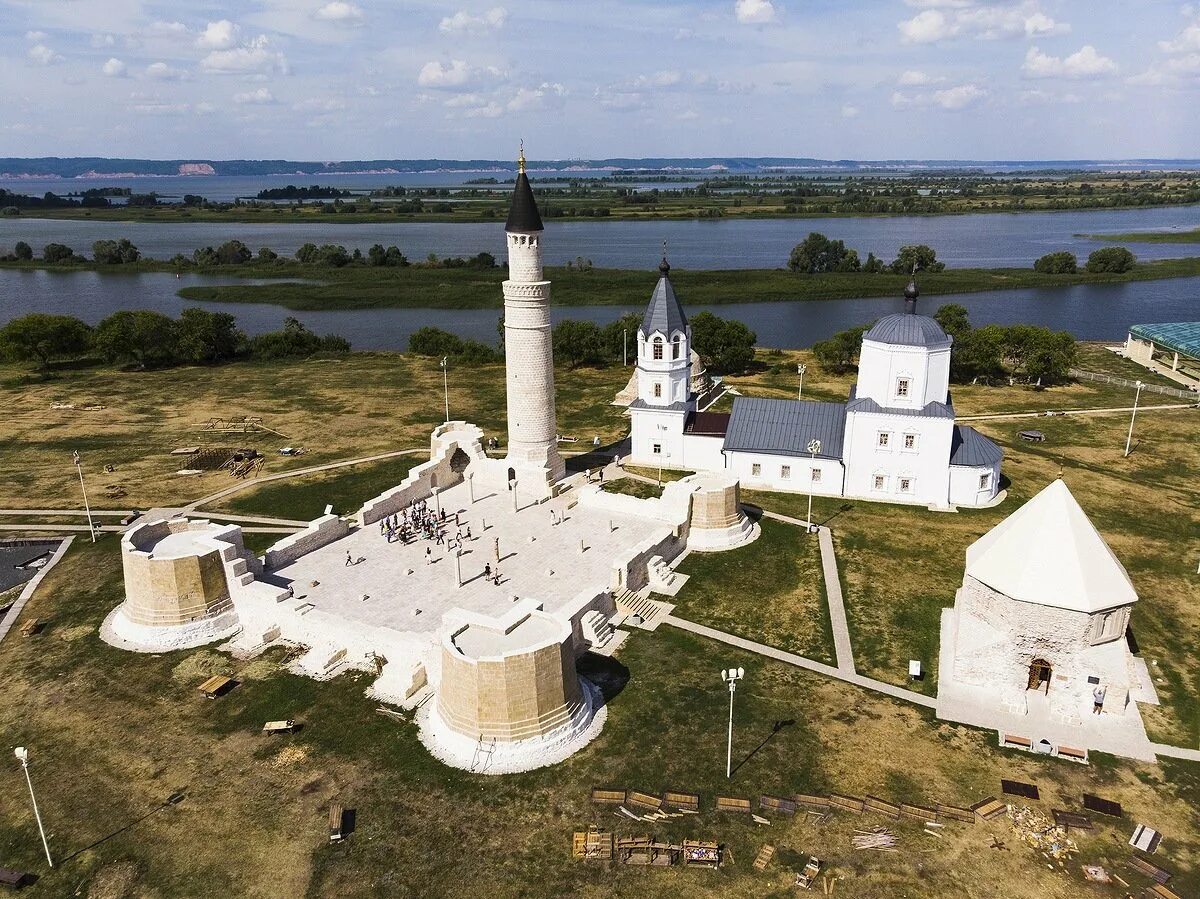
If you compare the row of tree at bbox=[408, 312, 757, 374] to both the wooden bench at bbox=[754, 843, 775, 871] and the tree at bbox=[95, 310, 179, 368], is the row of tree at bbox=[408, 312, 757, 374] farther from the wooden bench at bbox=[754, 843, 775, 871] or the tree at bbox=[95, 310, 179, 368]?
the wooden bench at bbox=[754, 843, 775, 871]

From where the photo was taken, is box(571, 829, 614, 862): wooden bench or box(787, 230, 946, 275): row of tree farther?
box(787, 230, 946, 275): row of tree

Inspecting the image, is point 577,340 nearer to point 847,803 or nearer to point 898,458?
point 898,458

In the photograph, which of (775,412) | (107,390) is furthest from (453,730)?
(107,390)

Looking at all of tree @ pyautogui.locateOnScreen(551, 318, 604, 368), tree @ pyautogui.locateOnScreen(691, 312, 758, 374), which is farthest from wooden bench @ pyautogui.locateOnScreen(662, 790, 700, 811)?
tree @ pyautogui.locateOnScreen(551, 318, 604, 368)

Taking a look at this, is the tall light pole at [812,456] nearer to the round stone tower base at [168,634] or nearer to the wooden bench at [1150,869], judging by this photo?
the wooden bench at [1150,869]

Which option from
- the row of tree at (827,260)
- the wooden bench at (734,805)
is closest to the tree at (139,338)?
the wooden bench at (734,805)
